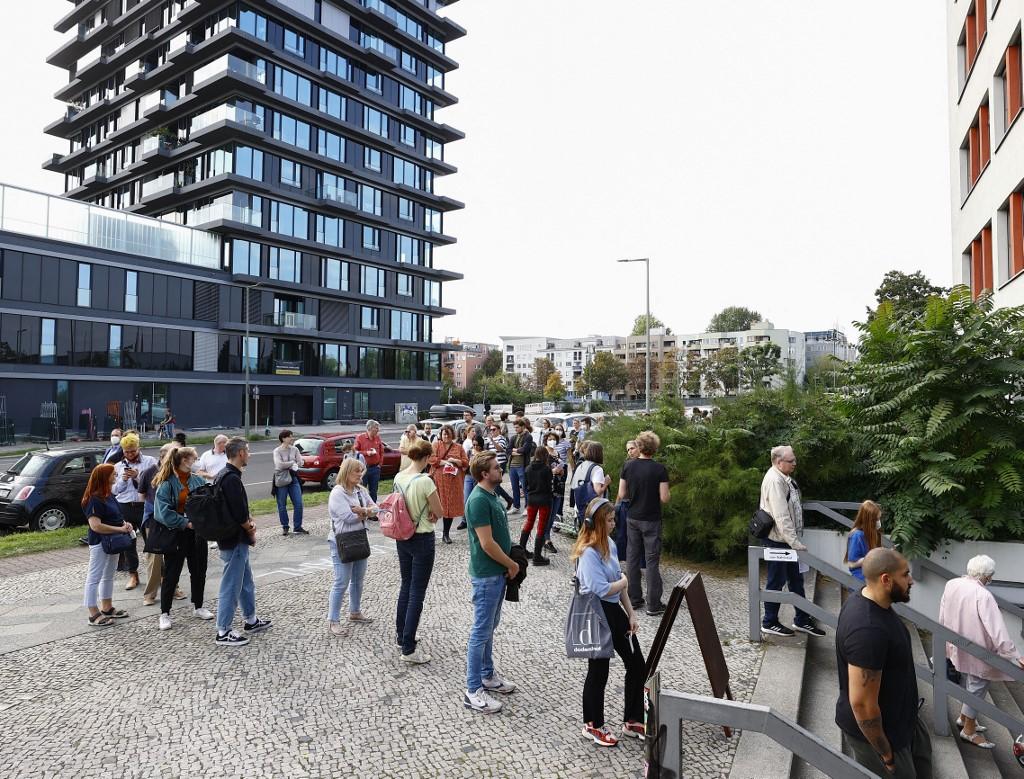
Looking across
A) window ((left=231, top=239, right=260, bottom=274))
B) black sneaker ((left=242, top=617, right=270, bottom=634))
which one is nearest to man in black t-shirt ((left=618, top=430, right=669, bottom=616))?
black sneaker ((left=242, top=617, right=270, bottom=634))

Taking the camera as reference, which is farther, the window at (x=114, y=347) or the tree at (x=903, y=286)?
the tree at (x=903, y=286)

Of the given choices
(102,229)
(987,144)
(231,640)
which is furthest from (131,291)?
(987,144)

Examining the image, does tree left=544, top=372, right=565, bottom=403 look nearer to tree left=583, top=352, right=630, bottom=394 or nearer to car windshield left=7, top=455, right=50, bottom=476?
tree left=583, top=352, right=630, bottom=394

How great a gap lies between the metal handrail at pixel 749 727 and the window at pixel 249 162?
4759 centimetres

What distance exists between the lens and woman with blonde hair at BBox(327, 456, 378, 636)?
630 cm

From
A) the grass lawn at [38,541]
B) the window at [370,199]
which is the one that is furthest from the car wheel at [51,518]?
the window at [370,199]

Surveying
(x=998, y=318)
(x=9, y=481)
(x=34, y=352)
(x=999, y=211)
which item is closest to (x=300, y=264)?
(x=34, y=352)

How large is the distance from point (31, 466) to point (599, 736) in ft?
39.9

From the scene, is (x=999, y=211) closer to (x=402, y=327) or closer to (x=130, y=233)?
(x=130, y=233)

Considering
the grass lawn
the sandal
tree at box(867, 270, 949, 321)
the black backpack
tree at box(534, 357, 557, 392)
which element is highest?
tree at box(867, 270, 949, 321)

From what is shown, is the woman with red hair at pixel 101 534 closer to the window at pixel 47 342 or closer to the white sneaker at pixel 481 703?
the white sneaker at pixel 481 703

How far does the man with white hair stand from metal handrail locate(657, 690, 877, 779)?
11.5 feet

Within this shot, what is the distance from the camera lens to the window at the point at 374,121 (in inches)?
2078

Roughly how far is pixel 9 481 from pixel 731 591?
497 inches
